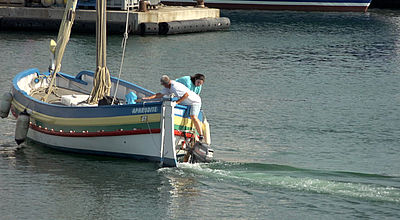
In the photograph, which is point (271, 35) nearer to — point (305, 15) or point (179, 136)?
point (305, 15)

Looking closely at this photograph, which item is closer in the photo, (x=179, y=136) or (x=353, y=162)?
(x=179, y=136)

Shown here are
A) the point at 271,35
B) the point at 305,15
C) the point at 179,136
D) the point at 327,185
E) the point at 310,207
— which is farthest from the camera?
the point at 305,15

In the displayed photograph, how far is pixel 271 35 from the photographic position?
187 ft

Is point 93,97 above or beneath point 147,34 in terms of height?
above

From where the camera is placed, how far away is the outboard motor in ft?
60.5

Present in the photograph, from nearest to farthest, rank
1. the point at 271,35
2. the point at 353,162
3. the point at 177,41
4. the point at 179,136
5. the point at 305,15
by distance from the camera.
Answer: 1. the point at 179,136
2. the point at 353,162
3. the point at 177,41
4. the point at 271,35
5. the point at 305,15

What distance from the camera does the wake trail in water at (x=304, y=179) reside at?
1710 cm

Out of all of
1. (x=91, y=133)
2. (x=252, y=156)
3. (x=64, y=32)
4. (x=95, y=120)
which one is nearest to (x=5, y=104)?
(x=64, y=32)

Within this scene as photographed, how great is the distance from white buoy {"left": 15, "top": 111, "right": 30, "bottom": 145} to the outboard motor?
17.7ft

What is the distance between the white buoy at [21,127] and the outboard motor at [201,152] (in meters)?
5.40

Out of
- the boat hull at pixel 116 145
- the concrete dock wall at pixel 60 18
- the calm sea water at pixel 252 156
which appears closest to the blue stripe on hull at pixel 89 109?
the boat hull at pixel 116 145

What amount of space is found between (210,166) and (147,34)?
35107 mm

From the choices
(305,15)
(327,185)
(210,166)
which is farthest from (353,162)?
(305,15)

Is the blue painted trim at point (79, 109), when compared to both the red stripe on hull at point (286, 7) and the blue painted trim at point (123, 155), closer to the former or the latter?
the blue painted trim at point (123, 155)
